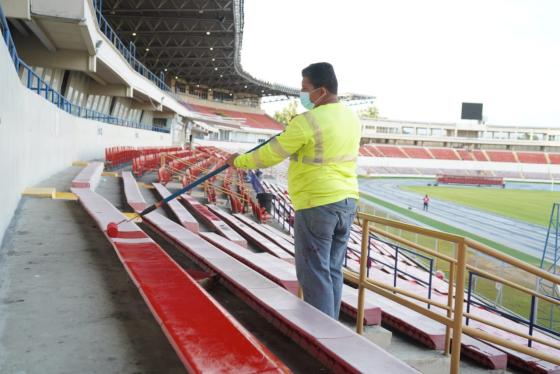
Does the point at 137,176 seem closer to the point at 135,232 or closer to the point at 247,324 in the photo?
the point at 135,232

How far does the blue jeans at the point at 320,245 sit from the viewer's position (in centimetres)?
320

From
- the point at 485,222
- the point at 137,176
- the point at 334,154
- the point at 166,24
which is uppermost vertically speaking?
the point at 166,24

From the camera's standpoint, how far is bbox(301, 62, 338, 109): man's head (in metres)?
3.32

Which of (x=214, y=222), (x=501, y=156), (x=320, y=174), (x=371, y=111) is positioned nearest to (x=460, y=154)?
(x=501, y=156)

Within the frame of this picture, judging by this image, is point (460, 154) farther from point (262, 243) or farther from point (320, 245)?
point (320, 245)

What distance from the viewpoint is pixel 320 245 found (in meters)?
3.20

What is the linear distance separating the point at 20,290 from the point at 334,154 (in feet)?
7.89

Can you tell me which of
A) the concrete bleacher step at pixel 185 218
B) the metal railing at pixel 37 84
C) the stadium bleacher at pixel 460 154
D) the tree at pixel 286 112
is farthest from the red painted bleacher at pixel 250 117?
the concrete bleacher step at pixel 185 218

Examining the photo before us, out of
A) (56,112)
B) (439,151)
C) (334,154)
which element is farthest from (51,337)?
(439,151)

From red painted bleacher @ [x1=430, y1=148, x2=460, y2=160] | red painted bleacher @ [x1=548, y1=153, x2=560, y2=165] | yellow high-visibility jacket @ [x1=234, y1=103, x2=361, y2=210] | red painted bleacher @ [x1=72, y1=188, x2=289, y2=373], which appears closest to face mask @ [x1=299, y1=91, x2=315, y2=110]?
yellow high-visibility jacket @ [x1=234, y1=103, x2=361, y2=210]

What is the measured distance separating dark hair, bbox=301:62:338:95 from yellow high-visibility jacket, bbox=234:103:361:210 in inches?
5.5

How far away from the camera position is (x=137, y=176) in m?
16.5

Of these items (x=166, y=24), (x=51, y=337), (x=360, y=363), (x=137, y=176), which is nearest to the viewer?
(x=360, y=363)

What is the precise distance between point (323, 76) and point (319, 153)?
0.56 metres
